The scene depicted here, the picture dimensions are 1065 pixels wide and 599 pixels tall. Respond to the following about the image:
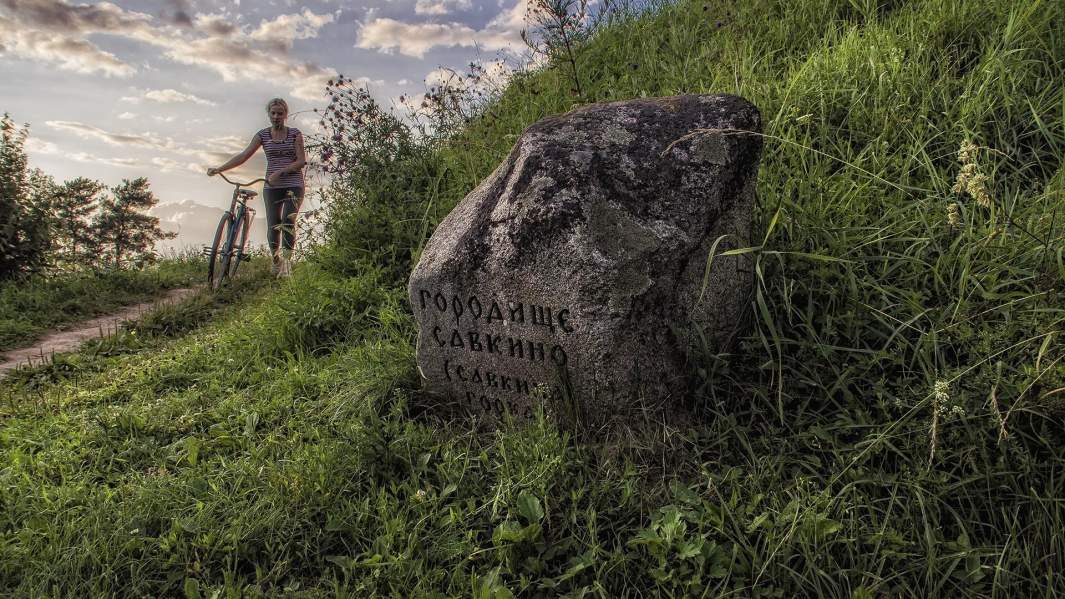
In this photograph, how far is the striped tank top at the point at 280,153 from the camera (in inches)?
297

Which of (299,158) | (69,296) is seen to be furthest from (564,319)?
(69,296)

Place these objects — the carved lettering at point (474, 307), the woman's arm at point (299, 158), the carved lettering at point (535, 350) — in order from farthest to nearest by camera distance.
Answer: the woman's arm at point (299, 158)
the carved lettering at point (474, 307)
the carved lettering at point (535, 350)

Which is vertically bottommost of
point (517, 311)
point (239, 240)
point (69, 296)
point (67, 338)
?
point (517, 311)

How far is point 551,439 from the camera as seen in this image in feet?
8.13

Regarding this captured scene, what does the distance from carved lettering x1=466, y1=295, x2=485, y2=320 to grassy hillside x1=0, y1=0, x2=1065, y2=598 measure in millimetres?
573

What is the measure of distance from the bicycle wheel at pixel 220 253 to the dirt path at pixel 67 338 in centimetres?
47

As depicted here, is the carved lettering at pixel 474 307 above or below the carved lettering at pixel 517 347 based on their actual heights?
above

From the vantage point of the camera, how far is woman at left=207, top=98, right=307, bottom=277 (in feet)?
24.5

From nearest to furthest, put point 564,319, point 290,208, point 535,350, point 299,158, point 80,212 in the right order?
point 564,319
point 535,350
point 299,158
point 290,208
point 80,212

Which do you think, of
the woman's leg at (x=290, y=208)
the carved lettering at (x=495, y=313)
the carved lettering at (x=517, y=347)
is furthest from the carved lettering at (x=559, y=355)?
the woman's leg at (x=290, y=208)

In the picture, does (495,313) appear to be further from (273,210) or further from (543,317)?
(273,210)

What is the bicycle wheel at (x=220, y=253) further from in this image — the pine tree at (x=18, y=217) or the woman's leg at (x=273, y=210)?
the pine tree at (x=18, y=217)

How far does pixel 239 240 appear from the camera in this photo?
7691 mm

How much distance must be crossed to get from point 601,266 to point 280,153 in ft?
20.9
